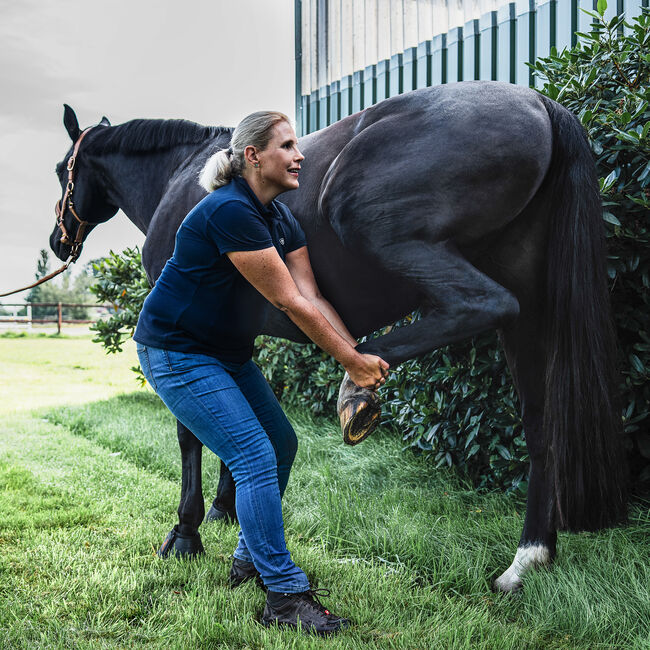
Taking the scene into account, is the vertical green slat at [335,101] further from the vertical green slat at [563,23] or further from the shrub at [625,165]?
the shrub at [625,165]

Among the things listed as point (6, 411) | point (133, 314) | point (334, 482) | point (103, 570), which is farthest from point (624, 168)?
point (6, 411)

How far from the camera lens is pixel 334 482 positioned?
409cm

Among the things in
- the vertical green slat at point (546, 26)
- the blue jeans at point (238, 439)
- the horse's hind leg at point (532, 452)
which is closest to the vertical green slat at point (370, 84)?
the vertical green slat at point (546, 26)

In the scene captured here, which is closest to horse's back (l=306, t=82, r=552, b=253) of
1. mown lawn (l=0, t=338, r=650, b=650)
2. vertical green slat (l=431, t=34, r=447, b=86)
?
mown lawn (l=0, t=338, r=650, b=650)

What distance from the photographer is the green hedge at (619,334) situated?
112 inches

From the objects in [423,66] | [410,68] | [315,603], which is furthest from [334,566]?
[410,68]

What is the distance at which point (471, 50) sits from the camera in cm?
548

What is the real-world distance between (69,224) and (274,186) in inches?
101

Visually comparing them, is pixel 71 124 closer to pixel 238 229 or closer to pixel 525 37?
pixel 238 229

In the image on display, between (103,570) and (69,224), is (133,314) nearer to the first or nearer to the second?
(69,224)

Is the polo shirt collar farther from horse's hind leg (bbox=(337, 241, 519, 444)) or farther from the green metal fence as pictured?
the green metal fence

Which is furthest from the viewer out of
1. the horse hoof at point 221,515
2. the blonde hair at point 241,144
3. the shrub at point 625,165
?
the horse hoof at point 221,515

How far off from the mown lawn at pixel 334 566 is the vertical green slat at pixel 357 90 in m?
4.27

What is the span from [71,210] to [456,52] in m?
3.78
